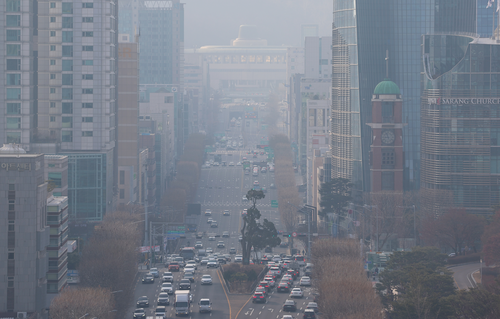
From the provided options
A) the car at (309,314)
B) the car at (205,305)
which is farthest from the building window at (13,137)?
the car at (309,314)

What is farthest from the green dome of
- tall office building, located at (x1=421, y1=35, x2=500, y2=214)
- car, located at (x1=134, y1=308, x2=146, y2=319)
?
car, located at (x1=134, y1=308, x2=146, y2=319)

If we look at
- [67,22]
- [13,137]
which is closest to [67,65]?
[67,22]

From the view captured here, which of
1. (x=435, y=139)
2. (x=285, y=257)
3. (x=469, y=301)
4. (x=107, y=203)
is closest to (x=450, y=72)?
(x=435, y=139)

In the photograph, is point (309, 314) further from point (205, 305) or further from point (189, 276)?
point (189, 276)

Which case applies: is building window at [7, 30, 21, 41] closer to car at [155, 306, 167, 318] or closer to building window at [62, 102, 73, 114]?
building window at [62, 102, 73, 114]

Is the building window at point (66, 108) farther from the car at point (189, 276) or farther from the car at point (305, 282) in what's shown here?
the car at point (305, 282)
